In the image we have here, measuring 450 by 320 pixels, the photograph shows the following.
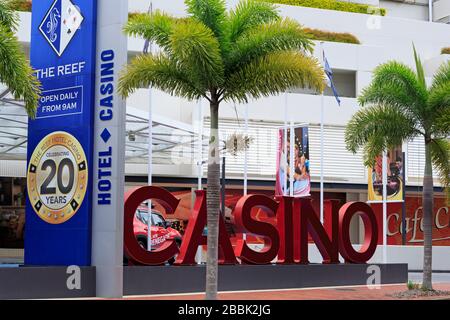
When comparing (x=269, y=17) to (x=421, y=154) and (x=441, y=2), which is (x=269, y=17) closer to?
(x=421, y=154)

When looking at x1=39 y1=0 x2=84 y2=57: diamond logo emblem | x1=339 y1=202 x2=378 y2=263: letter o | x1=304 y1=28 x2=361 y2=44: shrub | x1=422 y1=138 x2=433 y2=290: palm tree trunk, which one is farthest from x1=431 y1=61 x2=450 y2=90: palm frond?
x1=304 y1=28 x2=361 y2=44: shrub

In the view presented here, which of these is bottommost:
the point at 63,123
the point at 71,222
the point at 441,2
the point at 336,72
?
the point at 71,222

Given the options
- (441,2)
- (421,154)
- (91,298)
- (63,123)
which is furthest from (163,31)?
(441,2)

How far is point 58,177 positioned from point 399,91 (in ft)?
29.6

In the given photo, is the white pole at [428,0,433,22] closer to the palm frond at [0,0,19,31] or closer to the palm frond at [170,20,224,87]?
the palm frond at [170,20,224,87]

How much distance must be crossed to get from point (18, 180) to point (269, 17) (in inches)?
941

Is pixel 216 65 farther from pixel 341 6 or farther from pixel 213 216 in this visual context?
pixel 341 6

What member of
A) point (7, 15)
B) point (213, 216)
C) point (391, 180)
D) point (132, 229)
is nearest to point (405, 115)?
point (132, 229)

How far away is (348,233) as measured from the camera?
24.2 m

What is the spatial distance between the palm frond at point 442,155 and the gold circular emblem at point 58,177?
9604 mm

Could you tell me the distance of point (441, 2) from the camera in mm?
49656

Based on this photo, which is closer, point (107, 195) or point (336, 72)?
point (107, 195)

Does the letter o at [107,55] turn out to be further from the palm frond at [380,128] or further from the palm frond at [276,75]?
the palm frond at [380,128]

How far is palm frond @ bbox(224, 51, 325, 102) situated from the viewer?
15711mm
